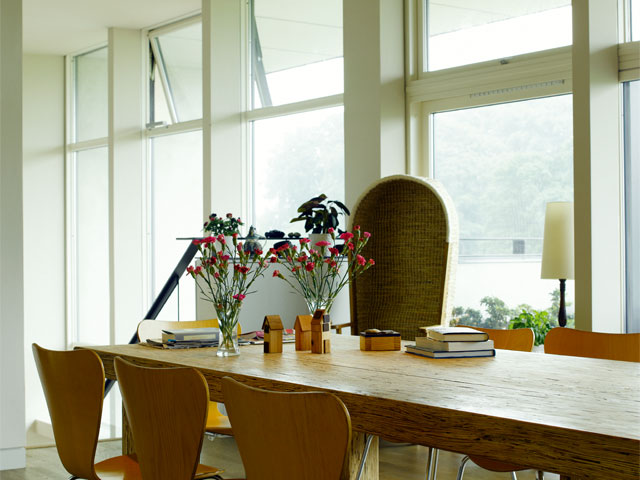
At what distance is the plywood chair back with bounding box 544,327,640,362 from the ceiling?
5306mm

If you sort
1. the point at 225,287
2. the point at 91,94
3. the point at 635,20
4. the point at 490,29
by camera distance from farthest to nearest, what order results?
1. the point at 91,94
2. the point at 490,29
3. the point at 635,20
4. the point at 225,287

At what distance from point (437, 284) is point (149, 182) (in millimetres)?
4639

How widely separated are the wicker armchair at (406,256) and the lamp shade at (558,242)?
0.57m

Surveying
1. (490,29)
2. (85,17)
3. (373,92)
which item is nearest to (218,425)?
(373,92)

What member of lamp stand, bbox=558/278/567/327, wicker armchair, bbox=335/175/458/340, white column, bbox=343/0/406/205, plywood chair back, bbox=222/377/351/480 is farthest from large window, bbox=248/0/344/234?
plywood chair back, bbox=222/377/351/480

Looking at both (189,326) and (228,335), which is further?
(189,326)

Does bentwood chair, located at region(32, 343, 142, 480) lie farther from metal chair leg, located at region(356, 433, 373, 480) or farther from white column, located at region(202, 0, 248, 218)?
white column, located at region(202, 0, 248, 218)

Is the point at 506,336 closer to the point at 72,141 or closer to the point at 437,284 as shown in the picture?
the point at 437,284

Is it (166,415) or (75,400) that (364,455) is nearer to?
(166,415)

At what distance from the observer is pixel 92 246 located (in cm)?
914

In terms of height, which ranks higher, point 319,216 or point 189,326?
point 319,216

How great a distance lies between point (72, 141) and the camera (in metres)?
9.30

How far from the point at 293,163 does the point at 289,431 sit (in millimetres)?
5026

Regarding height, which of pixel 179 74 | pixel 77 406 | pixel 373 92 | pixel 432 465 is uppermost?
pixel 179 74
